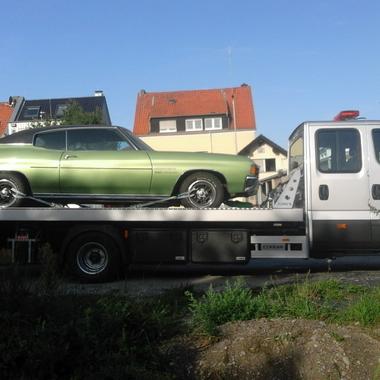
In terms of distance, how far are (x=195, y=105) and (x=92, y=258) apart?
4436 centimetres

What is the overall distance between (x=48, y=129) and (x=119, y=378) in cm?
584

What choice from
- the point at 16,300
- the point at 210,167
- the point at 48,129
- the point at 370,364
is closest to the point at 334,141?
the point at 210,167

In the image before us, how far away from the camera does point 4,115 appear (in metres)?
50.8

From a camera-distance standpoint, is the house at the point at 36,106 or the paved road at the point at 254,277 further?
the house at the point at 36,106

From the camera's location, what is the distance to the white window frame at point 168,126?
5083 cm

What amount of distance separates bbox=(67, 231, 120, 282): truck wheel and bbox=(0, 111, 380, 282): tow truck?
15 millimetres

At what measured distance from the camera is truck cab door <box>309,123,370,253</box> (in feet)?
27.3

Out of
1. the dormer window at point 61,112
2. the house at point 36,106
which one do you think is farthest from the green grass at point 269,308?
the house at point 36,106

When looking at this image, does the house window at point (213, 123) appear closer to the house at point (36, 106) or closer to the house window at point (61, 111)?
the house at point (36, 106)

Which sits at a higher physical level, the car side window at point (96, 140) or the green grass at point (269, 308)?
the car side window at point (96, 140)

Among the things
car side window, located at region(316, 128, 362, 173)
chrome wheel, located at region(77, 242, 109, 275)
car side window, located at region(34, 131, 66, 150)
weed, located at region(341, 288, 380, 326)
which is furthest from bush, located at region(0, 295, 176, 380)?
car side window, located at region(316, 128, 362, 173)

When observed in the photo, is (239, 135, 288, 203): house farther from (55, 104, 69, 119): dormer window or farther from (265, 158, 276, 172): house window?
(55, 104, 69, 119): dormer window

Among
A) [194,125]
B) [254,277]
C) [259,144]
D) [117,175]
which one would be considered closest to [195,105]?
[194,125]

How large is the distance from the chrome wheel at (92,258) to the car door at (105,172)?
2.66 feet
